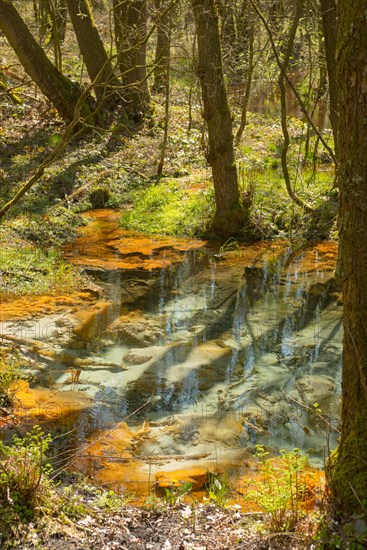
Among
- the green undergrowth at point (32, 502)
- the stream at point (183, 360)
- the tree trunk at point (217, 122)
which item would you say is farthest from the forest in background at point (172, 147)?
the green undergrowth at point (32, 502)

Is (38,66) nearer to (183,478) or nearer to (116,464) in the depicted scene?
(116,464)

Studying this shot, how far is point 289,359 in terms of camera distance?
279 inches

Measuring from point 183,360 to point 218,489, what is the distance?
2.51 metres

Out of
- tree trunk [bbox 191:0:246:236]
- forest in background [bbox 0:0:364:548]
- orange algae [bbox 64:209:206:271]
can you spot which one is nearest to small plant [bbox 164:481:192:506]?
forest in background [bbox 0:0:364:548]

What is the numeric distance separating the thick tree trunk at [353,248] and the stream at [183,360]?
0.24 metres

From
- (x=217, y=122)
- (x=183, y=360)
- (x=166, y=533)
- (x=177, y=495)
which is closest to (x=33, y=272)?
(x=183, y=360)

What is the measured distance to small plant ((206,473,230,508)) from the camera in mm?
4277

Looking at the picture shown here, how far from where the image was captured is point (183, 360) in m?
7.04

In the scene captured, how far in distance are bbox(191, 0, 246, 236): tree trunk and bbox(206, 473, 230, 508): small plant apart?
692cm

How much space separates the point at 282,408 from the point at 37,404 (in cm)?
242

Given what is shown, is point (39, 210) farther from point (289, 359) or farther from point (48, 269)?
point (289, 359)

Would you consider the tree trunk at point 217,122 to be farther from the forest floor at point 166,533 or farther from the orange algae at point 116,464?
the forest floor at point 166,533

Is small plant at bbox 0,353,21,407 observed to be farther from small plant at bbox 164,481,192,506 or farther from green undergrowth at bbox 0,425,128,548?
small plant at bbox 164,481,192,506

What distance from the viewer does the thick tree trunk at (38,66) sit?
46.5 ft
